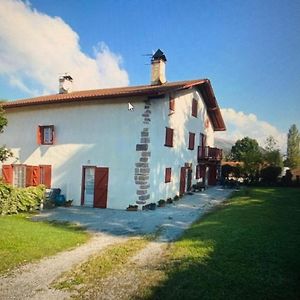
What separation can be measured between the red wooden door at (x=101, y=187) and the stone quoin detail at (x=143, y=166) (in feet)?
5.99

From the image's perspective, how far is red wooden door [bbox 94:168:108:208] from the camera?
17.1m

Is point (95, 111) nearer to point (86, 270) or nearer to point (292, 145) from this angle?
point (86, 270)

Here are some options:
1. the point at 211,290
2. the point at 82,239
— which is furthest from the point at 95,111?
the point at 211,290

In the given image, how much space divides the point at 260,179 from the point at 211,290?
25.3 meters

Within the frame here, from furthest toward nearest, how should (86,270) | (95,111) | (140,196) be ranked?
1. (95,111)
2. (140,196)
3. (86,270)

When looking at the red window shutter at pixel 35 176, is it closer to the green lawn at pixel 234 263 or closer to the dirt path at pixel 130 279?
the green lawn at pixel 234 263

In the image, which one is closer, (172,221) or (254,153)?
(172,221)

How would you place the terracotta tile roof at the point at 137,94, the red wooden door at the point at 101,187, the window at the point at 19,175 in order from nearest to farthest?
the terracotta tile roof at the point at 137,94
the red wooden door at the point at 101,187
the window at the point at 19,175

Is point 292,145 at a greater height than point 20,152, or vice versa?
point 292,145

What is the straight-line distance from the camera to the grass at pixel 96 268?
6.29 meters

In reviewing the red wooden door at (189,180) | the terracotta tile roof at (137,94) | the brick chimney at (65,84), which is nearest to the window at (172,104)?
the terracotta tile roof at (137,94)

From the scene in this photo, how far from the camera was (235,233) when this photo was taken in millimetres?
9680

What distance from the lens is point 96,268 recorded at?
24.2ft

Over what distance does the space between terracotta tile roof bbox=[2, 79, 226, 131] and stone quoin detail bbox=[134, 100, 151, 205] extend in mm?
1037
